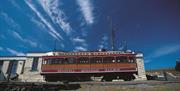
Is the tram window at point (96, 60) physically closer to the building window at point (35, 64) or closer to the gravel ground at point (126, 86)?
the gravel ground at point (126, 86)

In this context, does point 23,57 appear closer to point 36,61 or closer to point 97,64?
point 36,61

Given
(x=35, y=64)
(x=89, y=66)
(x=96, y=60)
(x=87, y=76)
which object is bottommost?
(x=87, y=76)

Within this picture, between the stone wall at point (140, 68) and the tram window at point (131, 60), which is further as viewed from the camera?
the stone wall at point (140, 68)

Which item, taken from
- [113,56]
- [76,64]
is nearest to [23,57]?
[76,64]

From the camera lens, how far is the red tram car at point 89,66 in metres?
22.1

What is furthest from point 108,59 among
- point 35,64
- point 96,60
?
point 35,64

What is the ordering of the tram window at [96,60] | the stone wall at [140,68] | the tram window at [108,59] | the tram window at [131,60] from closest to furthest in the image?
1. the tram window at [131,60]
2. the tram window at [108,59]
3. the tram window at [96,60]
4. the stone wall at [140,68]

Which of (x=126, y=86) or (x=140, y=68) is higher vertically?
(x=140, y=68)

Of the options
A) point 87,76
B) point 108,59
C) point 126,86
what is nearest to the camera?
point 126,86

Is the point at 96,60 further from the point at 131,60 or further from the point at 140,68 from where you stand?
the point at 140,68

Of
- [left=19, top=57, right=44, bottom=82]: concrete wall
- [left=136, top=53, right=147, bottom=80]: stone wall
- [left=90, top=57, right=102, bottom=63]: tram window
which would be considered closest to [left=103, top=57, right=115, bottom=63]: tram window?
[left=90, top=57, right=102, bottom=63]: tram window

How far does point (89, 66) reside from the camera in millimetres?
22328

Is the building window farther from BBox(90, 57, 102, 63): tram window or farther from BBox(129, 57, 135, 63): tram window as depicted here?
BBox(129, 57, 135, 63): tram window

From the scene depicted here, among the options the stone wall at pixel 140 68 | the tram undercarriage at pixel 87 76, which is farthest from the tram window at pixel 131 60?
the stone wall at pixel 140 68
